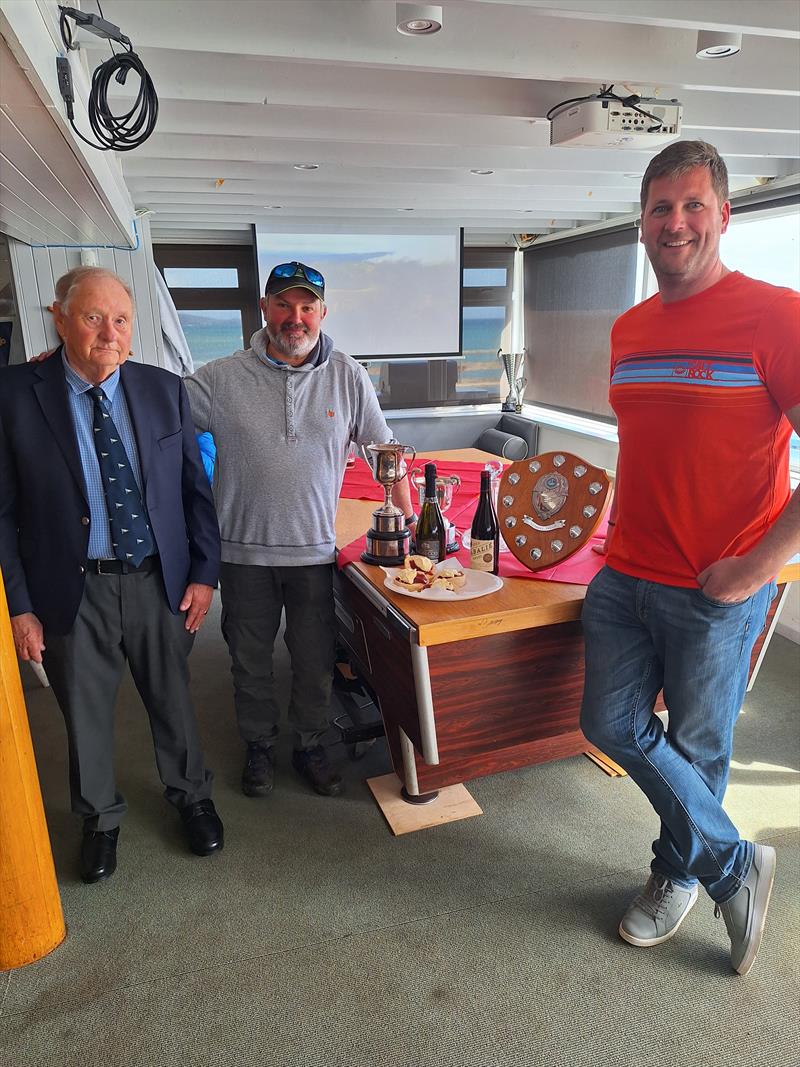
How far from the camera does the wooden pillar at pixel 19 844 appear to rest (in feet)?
5.65

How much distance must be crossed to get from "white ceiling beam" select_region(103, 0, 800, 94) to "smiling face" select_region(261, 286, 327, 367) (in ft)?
2.50

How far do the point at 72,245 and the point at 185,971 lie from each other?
13.7 ft

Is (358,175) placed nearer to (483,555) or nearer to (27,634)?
(483,555)

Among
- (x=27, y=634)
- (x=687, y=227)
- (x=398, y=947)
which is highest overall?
(x=687, y=227)

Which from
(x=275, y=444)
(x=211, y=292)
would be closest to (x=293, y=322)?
(x=275, y=444)

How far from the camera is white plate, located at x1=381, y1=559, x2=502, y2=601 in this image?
190 cm

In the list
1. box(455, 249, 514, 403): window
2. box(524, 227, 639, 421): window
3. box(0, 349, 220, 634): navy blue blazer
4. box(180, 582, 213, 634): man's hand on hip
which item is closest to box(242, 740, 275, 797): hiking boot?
box(180, 582, 213, 634): man's hand on hip

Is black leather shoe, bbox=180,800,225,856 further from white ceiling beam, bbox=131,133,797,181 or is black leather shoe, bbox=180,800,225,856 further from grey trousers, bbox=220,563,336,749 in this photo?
white ceiling beam, bbox=131,133,797,181

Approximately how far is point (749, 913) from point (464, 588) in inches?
41.8

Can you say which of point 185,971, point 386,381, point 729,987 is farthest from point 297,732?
point 386,381

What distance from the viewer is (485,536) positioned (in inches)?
85.0

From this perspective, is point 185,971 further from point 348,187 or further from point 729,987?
point 348,187

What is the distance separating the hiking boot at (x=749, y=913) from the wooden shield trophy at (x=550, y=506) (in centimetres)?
92

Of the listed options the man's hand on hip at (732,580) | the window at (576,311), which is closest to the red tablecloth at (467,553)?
the man's hand on hip at (732,580)
